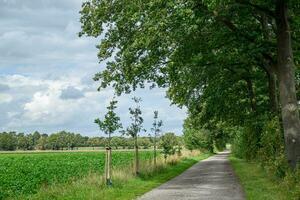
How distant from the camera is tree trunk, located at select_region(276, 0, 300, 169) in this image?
65.0ft

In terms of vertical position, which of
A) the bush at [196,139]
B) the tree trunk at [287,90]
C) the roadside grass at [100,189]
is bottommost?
the roadside grass at [100,189]

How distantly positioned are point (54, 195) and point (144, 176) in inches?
401

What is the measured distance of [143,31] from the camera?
788 inches

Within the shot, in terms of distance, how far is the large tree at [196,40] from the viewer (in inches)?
773

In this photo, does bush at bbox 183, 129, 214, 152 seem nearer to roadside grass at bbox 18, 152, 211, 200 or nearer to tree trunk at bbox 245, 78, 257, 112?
tree trunk at bbox 245, 78, 257, 112

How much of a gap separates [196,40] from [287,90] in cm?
481

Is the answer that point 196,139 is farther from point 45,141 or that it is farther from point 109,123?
point 45,141

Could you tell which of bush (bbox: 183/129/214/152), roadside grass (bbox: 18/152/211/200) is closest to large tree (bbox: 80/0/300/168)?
roadside grass (bbox: 18/152/211/200)

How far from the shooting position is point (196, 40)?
22531mm

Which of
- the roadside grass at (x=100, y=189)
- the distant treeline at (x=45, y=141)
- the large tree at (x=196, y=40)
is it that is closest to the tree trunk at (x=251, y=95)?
the large tree at (x=196, y=40)

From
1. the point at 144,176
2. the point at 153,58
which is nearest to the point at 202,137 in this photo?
the point at 144,176

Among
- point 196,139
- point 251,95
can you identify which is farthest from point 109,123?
point 196,139

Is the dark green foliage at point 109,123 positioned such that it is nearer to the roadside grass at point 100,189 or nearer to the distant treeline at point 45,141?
the roadside grass at point 100,189

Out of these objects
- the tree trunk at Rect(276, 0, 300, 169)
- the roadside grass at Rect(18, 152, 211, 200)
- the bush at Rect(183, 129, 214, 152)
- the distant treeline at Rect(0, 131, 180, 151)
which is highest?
the distant treeline at Rect(0, 131, 180, 151)
